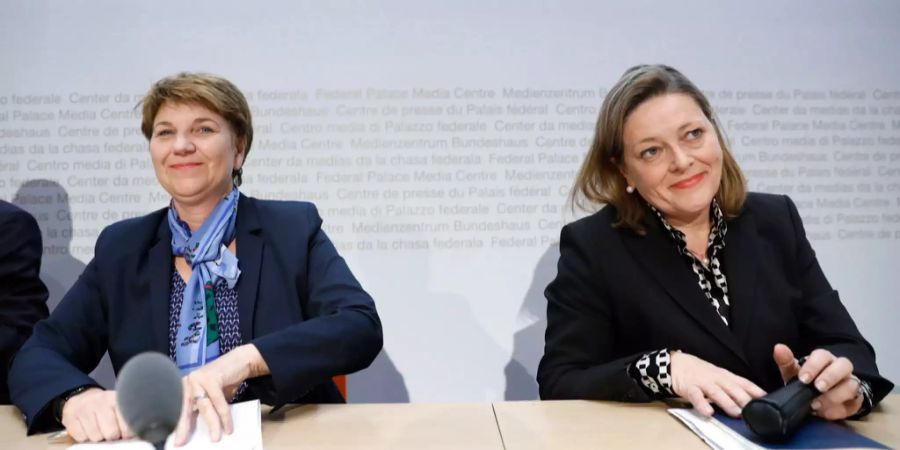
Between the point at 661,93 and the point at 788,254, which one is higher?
the point at 661,93

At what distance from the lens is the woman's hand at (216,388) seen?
1240 millimetres

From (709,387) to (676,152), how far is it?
0.63m

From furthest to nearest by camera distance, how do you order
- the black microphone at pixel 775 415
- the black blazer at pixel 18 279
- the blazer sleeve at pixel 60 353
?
the black blazer at pixel 18 279 < the blazer sleeve at pixel 60 353 < the black microphone at pixel 775 415

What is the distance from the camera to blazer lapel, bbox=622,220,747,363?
5.48 ft

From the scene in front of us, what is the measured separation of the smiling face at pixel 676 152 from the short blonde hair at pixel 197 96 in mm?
1023

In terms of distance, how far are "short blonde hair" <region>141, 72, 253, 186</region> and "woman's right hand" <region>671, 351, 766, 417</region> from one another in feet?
4.12

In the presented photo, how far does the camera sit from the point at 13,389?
4.96ft

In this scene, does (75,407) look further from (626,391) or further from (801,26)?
(801,26)

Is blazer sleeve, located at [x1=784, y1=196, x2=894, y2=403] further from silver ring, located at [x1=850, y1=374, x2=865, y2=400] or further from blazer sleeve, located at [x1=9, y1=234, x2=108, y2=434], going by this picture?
blazer sleeve, located at [x1=9, y1=234, x2=108, y2=434]

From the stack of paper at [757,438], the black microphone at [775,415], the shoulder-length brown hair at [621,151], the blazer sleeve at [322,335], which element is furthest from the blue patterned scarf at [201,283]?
the black microphone at [775,415]

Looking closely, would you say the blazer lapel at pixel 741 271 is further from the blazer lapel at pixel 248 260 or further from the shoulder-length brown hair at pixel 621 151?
the blazer lapel at pixel 248 260

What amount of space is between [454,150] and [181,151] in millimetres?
1274

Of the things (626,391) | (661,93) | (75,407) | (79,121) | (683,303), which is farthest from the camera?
(79,121)

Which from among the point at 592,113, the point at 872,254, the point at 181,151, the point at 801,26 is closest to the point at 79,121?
the point at 181,151
